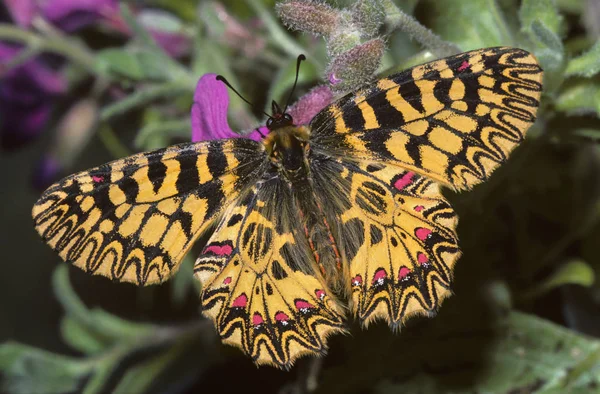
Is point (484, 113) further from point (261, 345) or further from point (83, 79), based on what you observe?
point (83, 79)

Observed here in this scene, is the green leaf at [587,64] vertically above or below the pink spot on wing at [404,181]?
above

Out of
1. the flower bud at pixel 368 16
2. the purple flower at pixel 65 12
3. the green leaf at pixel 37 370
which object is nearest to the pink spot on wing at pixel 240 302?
the flower bud at pixel 368 16

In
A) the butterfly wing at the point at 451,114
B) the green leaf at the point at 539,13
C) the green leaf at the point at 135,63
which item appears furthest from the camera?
the green leaf at the point at 135,63

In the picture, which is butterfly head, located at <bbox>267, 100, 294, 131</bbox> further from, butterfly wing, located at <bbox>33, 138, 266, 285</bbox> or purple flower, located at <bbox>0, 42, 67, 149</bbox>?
purple flower, located at <bbox>0, 42, 67, 149</bbox>

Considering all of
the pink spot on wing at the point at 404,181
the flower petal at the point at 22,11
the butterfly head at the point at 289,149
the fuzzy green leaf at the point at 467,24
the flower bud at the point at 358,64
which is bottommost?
the pink spot on wing at the point at 404,181

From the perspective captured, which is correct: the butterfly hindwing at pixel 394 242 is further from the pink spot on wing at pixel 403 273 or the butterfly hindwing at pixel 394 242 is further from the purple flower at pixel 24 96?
the purple flower at pixel 24 96

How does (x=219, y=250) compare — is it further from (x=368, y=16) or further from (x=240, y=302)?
(x=368, y=16)

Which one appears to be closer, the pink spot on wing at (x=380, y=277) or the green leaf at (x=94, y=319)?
the pink spot on wing at (x=380, y=277)
